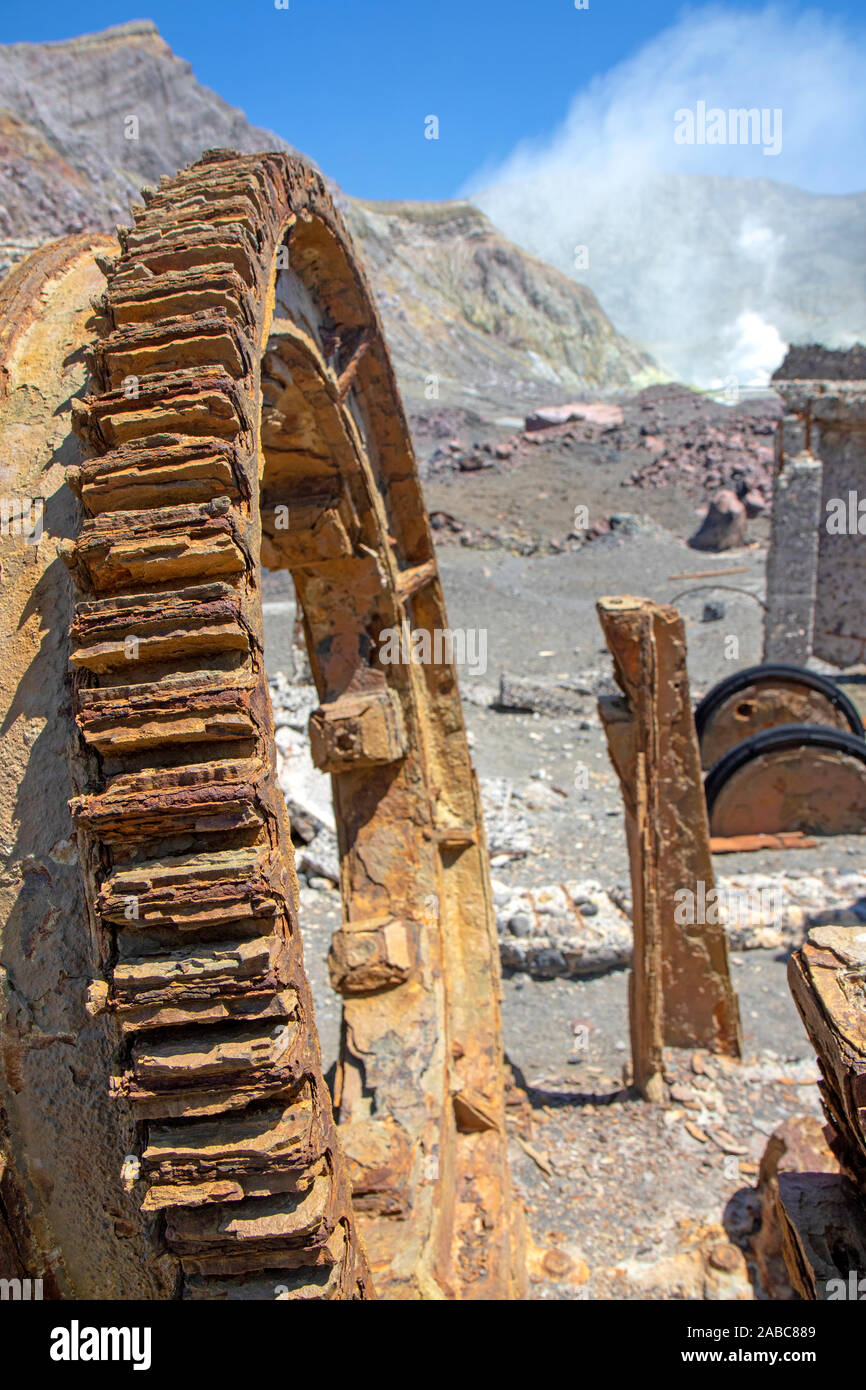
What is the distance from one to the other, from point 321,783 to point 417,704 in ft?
11.4

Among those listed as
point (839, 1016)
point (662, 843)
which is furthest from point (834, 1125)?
point (662, 843)

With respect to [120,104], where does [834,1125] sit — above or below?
below

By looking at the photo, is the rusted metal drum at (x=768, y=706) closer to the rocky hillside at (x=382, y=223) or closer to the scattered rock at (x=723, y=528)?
the scattered rock at (x=723, y=528)

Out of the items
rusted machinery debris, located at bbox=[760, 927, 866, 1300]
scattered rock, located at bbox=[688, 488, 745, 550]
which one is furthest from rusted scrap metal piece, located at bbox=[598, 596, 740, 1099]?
scattered rock, located at bbox=[688, 488, 745, 550]

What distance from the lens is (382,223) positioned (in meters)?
48.1

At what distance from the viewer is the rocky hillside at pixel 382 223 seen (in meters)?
29.0

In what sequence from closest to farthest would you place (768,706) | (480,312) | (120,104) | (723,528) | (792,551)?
(768,706) < (792,551) < (723,528) < (120,104) < (480,312)

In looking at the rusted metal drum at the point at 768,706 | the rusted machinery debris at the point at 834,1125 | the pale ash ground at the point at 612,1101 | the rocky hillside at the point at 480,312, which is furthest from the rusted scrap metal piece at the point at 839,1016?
the rocky hillside at the point at 480,312

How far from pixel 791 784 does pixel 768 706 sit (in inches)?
47.6

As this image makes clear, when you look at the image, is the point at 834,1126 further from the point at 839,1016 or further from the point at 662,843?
the point at 662,843

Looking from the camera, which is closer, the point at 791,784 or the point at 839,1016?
the point at 839,1016

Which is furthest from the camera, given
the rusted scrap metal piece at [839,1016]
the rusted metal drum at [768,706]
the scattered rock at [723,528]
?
the scattered rock at [723,528]

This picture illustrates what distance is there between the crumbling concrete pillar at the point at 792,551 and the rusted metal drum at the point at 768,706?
251cm

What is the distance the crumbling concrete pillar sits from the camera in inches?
409
